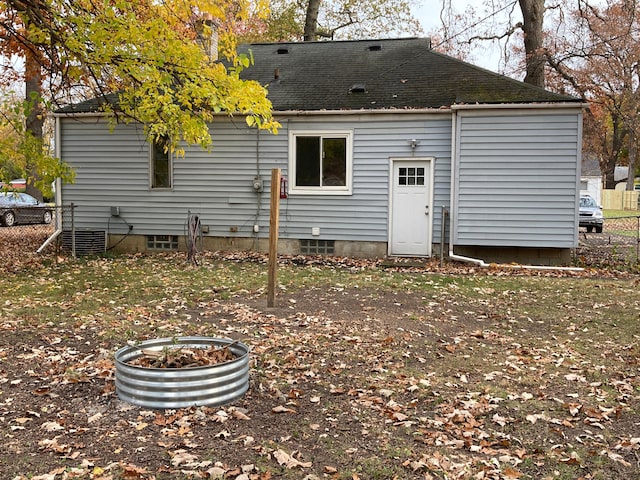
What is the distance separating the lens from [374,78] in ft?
46.9

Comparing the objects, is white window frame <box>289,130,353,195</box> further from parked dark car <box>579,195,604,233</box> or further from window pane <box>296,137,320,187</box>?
parked dark car <box>579,195,604,233</box>

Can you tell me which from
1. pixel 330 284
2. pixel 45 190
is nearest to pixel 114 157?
pixel 45 190

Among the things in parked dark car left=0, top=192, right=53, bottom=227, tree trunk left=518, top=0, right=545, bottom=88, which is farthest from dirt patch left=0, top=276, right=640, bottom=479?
parked dark car left=0, top=192, right=53, bottom=227

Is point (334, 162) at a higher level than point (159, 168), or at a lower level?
higher

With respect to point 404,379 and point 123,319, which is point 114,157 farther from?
point 404,379

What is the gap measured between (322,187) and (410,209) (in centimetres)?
206

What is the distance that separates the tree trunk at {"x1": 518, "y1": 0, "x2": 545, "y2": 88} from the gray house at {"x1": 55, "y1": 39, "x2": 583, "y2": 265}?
4.17m

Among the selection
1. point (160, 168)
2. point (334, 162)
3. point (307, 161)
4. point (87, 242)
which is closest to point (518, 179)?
point (334, 162)

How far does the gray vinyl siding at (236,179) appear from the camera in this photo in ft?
42.4

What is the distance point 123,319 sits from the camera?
7.32 m

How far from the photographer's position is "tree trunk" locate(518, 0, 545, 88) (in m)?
17.2

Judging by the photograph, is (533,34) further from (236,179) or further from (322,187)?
(236,179)

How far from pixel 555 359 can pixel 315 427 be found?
2.88m

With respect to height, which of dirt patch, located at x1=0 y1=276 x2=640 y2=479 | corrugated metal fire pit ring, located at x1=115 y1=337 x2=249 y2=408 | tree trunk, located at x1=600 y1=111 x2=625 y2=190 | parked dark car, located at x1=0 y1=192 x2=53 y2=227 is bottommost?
dirt patch, located at x1=0 y1=276 x2=640 y2=479
